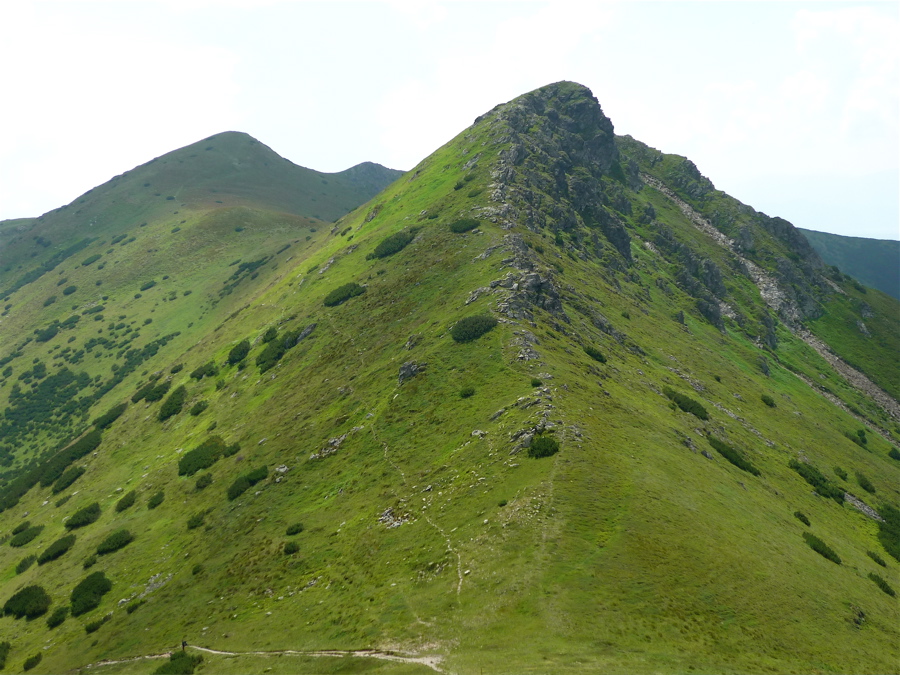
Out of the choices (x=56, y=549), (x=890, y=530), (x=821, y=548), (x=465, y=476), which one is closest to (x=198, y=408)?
(x=56, y=549)

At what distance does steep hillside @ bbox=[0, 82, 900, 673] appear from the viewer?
24.1 meters

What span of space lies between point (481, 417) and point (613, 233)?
7962cm

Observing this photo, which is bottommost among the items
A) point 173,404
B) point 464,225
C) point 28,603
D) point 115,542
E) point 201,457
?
point 28,603

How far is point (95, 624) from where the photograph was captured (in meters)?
33.9

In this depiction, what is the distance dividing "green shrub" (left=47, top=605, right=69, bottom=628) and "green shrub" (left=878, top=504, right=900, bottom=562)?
70944 millimetres

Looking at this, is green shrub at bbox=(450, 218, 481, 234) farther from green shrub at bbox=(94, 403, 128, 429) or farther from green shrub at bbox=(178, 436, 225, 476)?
green shrub at bbox=(94, 403, 128, 429)

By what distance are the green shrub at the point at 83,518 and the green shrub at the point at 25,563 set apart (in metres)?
3.67

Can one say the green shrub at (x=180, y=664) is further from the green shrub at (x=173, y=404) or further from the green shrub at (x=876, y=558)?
the green shrub at (x=876, y=558)

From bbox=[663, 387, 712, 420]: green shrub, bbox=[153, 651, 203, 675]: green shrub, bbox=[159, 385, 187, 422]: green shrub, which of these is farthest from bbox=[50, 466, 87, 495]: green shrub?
bbox=[663, 387, 712, 420]: green shrub

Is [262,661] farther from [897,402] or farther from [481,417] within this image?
[897,402]

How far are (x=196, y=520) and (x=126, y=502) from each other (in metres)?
13.1

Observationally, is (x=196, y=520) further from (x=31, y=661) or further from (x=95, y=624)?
(x=31, y=661)

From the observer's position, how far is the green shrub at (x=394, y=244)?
76.6m

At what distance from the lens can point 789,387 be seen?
8906cm
